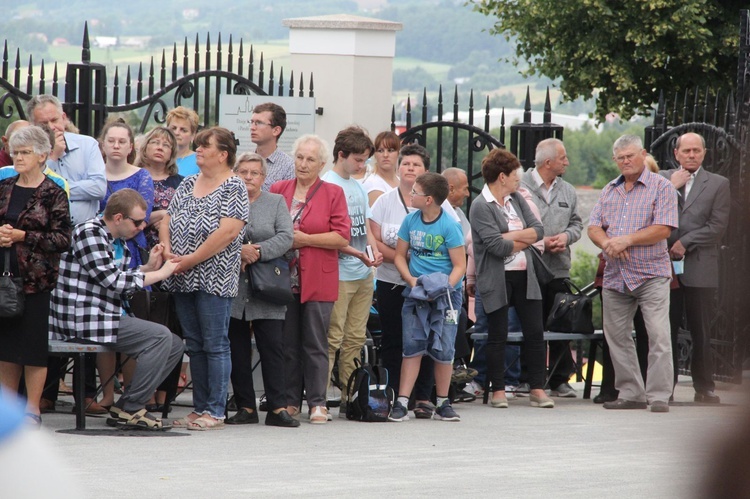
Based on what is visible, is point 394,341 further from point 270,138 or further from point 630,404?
point 630,404

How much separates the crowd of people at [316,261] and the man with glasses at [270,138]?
15mm

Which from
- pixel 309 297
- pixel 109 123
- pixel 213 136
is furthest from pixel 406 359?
pixel 109 123

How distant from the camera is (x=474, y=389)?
1022 centimetres

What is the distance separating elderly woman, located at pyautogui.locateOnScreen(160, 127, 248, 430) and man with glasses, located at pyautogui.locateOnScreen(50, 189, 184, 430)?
159 mm

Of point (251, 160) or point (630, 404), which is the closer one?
point (251, 160)

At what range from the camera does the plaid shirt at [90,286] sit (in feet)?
24.8

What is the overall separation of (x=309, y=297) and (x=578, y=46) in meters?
15.2

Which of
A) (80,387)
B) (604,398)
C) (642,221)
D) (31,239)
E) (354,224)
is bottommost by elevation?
(604,398)

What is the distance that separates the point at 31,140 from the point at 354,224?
2493mm

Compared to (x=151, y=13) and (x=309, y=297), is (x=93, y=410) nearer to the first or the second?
(x=309, y=297)

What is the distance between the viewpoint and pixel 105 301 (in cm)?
767

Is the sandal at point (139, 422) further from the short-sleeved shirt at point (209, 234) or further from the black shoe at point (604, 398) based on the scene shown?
the black shoe at point (604, 398)

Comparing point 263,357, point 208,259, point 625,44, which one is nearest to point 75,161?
point 208,259

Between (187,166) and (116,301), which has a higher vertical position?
(187,166)
